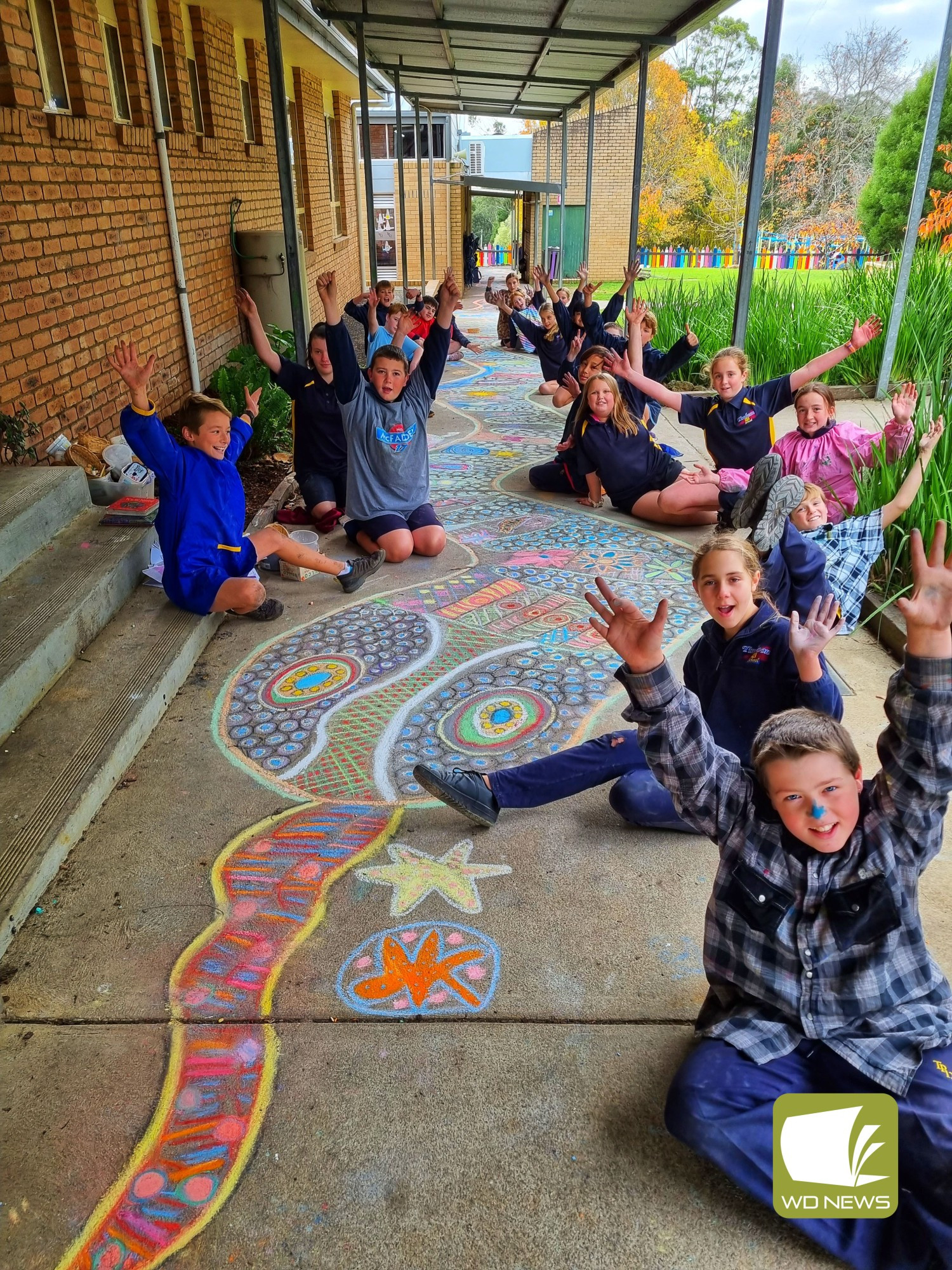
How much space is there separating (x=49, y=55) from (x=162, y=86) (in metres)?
2.24

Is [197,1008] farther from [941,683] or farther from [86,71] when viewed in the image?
[86,71]

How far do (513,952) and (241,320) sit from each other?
A: 8447mm

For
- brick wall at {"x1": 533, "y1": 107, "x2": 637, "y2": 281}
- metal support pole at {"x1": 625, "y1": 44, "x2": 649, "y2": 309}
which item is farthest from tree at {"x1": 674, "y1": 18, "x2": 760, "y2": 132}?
metal support pole at {"x1": 625, "y1": 44, "x2": 649, "y2": 309}

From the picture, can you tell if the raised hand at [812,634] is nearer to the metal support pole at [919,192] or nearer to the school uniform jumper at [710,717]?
the school uniform jumper at [710,717]

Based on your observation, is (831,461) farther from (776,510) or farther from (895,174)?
(895,174)

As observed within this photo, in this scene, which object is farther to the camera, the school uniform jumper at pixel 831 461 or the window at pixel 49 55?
the window at pixel 49 55

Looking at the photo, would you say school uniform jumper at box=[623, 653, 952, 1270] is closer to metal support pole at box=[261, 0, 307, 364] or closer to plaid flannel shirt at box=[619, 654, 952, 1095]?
plaid flannel shirt at box=[619, 654, 952, 1095]

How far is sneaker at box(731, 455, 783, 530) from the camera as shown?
3156 mm

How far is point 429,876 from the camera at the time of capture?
273 cm

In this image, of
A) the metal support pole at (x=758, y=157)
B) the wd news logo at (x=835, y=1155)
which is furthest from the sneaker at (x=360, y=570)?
the metal support pole at (x=758, y=157)

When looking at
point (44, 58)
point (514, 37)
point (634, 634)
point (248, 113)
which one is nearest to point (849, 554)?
point (634, 634)

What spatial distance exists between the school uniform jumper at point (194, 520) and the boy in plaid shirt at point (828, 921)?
2.79 meters

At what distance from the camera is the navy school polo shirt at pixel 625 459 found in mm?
5906

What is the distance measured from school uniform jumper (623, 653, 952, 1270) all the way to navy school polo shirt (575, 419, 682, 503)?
4.22 metres
